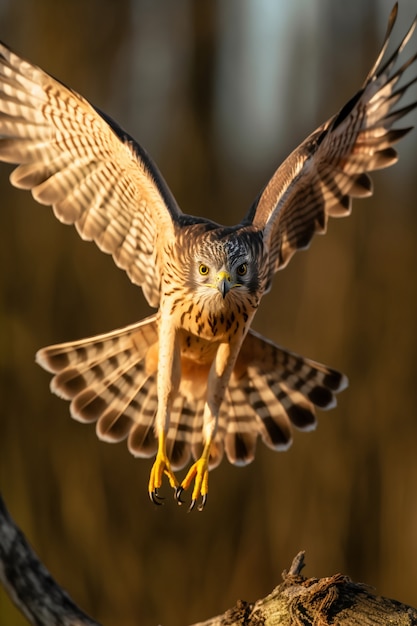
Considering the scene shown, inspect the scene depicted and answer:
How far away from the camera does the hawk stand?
4098 mm

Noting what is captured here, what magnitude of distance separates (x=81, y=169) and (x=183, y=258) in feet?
3.15

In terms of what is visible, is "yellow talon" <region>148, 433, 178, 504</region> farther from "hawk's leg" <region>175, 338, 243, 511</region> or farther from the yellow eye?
the yellow eye

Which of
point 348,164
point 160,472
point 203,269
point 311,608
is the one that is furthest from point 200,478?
point 348,164

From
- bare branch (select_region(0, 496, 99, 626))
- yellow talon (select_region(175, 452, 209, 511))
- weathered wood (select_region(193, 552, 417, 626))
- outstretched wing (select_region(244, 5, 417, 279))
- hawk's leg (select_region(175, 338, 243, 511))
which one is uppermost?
outstretched wing (select_region(244, 5, 417, 279))

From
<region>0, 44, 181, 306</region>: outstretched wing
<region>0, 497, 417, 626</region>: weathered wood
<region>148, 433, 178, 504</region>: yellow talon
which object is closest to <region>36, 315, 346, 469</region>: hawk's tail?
<region>0, 44, 181, 306</region>: outstretched wing

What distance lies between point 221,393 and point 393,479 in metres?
4.92

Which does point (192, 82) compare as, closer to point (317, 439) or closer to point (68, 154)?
point (317, 439)

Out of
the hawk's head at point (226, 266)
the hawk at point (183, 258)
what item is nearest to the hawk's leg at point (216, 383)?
the hawk at point (183, 258)

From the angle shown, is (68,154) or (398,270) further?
(398,270)

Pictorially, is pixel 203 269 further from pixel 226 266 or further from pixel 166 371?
pixel 166 371

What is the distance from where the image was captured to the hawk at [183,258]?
161 inches

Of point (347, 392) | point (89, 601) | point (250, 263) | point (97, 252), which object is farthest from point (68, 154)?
point (89, 601)

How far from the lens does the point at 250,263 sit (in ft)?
13.0

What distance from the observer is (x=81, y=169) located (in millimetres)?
4742
